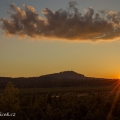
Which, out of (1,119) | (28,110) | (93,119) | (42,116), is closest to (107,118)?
(93,119)

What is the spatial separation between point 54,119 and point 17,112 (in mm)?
6076

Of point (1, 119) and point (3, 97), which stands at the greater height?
point (3, 97)

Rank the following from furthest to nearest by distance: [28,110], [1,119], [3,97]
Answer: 1. [28,110]
2. [3,97]
3. [1,119]

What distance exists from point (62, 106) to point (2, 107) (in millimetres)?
15209

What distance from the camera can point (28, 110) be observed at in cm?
4047

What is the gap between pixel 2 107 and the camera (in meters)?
35.3

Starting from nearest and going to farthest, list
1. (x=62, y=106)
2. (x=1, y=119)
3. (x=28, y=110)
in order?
1. (x=1, y=119)
2. (x=28, y=110)
3. (x=62, y=106)

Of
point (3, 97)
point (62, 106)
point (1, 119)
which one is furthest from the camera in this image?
point (62, 106)

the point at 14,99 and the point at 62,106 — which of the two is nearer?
the point at 14,99

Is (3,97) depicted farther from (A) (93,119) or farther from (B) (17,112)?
(A) (93,119)

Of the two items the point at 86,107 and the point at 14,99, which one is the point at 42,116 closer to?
the point at 14,99

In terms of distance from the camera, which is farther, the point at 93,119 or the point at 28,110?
the point at 28,110

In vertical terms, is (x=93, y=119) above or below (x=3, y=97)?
below

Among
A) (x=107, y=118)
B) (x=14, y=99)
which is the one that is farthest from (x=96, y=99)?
(x=14, y=99)
